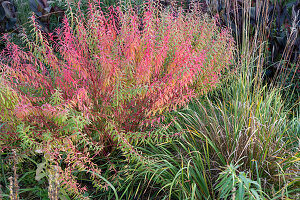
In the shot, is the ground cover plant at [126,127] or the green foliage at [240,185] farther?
the ground cover plant at [126,127]

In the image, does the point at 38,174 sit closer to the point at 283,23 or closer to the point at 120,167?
the point at 120,167

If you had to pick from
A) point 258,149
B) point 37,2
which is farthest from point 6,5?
point 258,149

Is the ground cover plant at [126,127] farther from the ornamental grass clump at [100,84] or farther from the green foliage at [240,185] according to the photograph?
the green foliage at [240,185]

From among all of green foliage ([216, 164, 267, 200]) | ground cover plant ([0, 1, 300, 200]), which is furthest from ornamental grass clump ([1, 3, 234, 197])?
green foliage ([216, 164, 267, 200])

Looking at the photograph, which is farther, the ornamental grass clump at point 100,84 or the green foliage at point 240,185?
the ornamental grass clump at point 100,84

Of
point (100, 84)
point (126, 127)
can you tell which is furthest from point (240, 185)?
point (100, 84)

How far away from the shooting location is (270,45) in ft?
16.1

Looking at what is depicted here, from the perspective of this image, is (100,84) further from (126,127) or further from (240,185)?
(240,185)

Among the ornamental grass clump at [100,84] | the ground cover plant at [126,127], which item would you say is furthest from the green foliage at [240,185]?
the ornamental grass clump at [100,84]

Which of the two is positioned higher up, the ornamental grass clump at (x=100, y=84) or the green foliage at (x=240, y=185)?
the ornamental grass clump at (x=100, y=84)

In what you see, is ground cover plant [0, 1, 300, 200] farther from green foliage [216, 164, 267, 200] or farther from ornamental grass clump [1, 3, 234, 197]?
green foliage [216, 164, 267, 200]

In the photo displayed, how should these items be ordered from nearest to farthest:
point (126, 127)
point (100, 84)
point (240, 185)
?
point (240, 185)
point (100, 84)
point (126, 127)

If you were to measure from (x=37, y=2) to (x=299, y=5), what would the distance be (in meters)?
4.64

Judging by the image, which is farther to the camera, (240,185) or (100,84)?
(100,84)
